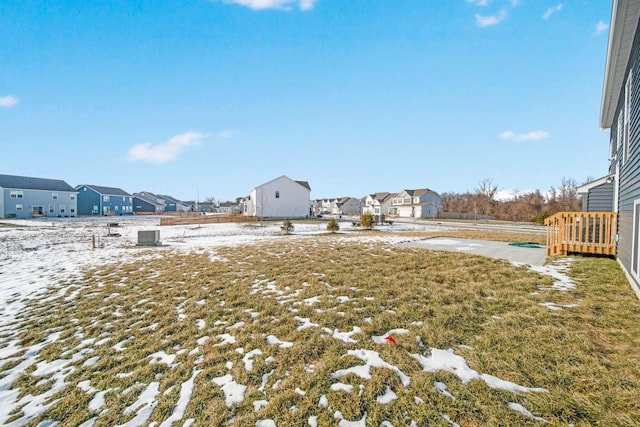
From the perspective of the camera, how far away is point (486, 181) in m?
58.1

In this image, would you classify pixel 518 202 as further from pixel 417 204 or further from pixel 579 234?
pixel 579 234

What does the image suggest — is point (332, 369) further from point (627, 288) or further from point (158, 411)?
point (627, 288)

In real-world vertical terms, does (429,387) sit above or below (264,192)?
below

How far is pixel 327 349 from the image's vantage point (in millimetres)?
3693

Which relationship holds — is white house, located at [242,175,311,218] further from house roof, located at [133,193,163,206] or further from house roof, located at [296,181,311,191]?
house roof, located at [133,193,163,206]

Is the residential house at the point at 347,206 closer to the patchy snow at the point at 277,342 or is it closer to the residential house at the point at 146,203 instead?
the residential house at the point at 146,203

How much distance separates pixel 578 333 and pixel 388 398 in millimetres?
3068

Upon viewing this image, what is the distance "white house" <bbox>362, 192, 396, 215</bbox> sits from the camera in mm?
67000

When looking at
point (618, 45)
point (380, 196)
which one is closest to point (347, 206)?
point (380, 196)

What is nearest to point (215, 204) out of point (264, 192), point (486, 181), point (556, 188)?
point (264, 192)

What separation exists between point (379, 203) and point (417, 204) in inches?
554

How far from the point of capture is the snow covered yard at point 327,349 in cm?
268

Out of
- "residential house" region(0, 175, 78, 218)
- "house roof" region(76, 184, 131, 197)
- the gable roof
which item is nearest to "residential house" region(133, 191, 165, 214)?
"house roof" region(76, 184, 131, 197)

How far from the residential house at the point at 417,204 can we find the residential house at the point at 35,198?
60.8m
